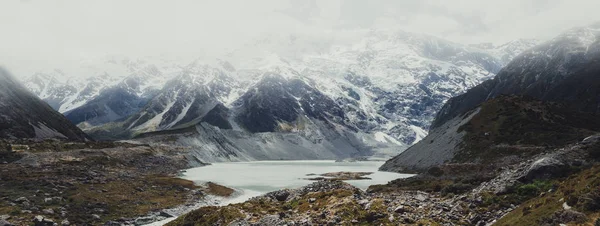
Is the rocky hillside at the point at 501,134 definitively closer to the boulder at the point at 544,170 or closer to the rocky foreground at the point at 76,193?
the boulder at the point at 544,170

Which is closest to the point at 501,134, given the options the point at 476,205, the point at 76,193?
the point at 476,205

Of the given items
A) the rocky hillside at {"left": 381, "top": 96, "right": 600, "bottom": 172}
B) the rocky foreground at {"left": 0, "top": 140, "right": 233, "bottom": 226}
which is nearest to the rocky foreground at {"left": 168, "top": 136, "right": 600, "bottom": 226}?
the rocky foreground at {"left": 0, "top": 140, "right": 233, "bottom": 226}

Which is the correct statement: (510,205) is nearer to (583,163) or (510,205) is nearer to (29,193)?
(583,163)

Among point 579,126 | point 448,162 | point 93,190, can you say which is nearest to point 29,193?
point 93,190

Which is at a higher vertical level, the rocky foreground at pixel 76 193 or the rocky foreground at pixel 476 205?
the rocky foreground at pixel 476 205

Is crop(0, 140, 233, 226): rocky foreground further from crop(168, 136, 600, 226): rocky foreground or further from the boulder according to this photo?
the boulder

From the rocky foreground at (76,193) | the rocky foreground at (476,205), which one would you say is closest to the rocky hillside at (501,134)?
the rocky foreground at (476,205)

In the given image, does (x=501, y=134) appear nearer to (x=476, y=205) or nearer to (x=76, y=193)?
(x=476, y=205)

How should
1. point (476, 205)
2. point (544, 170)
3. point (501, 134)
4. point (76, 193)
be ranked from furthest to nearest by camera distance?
point (501, 134)
point (76, 193)
point (544, 170)
point (476, 205)
